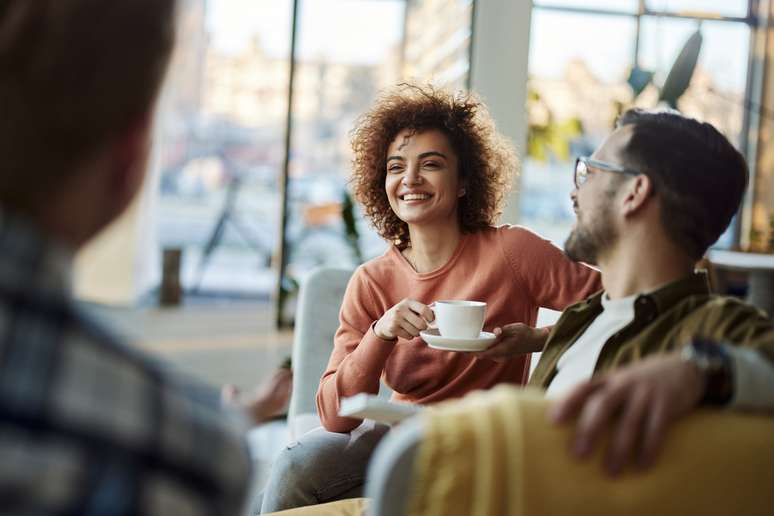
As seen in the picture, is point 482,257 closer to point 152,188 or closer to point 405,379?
point 405,379

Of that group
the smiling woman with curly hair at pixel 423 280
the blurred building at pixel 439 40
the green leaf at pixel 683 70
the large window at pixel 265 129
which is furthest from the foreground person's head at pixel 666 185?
the large window at pixel 265 129

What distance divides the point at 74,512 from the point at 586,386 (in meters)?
0.41

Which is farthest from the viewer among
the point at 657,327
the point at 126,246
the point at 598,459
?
the point at 126,246

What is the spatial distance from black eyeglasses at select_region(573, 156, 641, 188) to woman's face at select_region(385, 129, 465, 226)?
0.56 metres

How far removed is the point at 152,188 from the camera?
759cm

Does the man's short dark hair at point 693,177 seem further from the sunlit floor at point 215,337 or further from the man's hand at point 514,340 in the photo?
the sunlit floor at point 215,337

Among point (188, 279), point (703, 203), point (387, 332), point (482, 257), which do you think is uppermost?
point (703, 203)

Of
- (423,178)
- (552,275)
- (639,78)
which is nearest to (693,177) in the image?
(552,275)

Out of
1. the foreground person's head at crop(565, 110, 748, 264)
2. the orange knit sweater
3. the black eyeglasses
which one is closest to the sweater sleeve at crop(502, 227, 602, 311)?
the orange knit sweater

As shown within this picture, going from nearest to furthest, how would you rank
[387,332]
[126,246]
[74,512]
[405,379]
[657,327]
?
1. [74,512]
2. [657,327]
3. [387,332]
4. [405,379]
5. [126,246]

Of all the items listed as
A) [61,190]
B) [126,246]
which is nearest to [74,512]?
[61,190]

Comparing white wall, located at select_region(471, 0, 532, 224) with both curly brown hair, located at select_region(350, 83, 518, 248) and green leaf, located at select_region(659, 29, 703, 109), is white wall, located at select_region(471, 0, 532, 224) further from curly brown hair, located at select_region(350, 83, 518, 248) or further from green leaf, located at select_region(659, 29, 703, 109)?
curly brown hair, located at select_region(350, 83, 518, 248)

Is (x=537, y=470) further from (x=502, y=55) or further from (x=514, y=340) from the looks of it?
(x=502, y=55)

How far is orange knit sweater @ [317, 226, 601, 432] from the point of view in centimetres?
197
